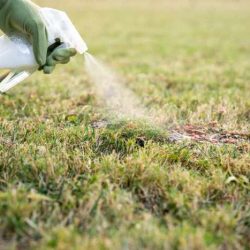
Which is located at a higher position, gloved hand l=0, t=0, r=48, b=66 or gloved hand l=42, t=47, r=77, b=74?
gloved hand l=0, t=0, r=48, b=66

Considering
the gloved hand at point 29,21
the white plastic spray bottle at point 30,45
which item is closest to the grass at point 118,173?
the white plastic spray bottle at point 30,45

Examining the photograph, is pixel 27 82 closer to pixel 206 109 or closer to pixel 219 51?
pixel 206 109

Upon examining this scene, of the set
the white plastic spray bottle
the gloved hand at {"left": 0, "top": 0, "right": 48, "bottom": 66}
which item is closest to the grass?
the white plastic spray bottle

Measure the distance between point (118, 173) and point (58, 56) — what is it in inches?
39.6

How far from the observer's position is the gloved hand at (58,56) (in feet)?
11.3

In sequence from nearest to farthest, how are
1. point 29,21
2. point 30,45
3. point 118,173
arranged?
point 118,173 → point 29,21 → point 30,45

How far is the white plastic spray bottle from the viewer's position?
3.45 meters

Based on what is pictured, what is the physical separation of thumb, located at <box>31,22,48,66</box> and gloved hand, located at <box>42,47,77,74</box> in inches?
3.4

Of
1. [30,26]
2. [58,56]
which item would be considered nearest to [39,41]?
[30,26]

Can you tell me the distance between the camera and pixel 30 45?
3465 mm

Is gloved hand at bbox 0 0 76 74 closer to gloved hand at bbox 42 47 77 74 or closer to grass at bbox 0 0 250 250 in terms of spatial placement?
gloved hand at bbox 42 47 77 74

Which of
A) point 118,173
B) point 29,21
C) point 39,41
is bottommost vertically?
point 118,173

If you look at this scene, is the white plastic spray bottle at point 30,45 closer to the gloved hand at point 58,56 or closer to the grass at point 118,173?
the gloved hand at point 58,56

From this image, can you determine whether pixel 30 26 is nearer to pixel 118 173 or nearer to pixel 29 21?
pixel 29 21
